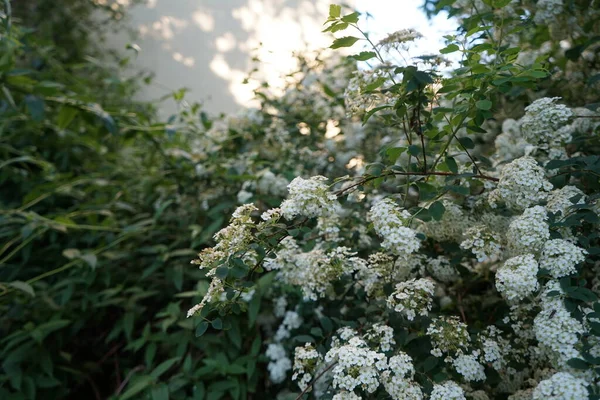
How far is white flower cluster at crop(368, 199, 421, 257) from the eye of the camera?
1010 mm

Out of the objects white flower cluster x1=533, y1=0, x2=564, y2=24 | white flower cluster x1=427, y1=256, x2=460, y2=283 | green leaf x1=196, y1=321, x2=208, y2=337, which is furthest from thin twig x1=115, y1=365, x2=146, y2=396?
white flower cluster x1=533, y1=0, x2=564, y2=24

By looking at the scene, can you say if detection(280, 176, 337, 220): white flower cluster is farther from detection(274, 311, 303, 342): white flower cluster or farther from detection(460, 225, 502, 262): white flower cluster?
detection(274, 311, 303, 342): white flower cluster

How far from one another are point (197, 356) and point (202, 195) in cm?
64

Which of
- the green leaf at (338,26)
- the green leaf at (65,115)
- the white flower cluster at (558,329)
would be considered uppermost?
the green leaf at (65,115)

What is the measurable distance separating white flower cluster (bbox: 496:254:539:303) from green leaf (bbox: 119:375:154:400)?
1.08m

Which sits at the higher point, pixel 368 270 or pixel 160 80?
pixel 160 80

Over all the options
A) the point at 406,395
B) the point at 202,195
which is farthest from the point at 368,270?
the point at 202,195

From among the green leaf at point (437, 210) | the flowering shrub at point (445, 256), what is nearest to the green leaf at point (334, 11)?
the flowering shrub at point (445, 256)

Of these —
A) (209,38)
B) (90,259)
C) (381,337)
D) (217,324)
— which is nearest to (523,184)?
(381,337)

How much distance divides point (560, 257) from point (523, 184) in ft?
0.54

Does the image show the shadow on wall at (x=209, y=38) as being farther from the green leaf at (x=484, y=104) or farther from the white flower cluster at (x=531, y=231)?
the white flower cluster at (x=531, y=231)

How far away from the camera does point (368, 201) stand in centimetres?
174

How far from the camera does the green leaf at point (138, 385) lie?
1503mm

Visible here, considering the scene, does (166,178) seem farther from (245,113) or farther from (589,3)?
(589,3)
